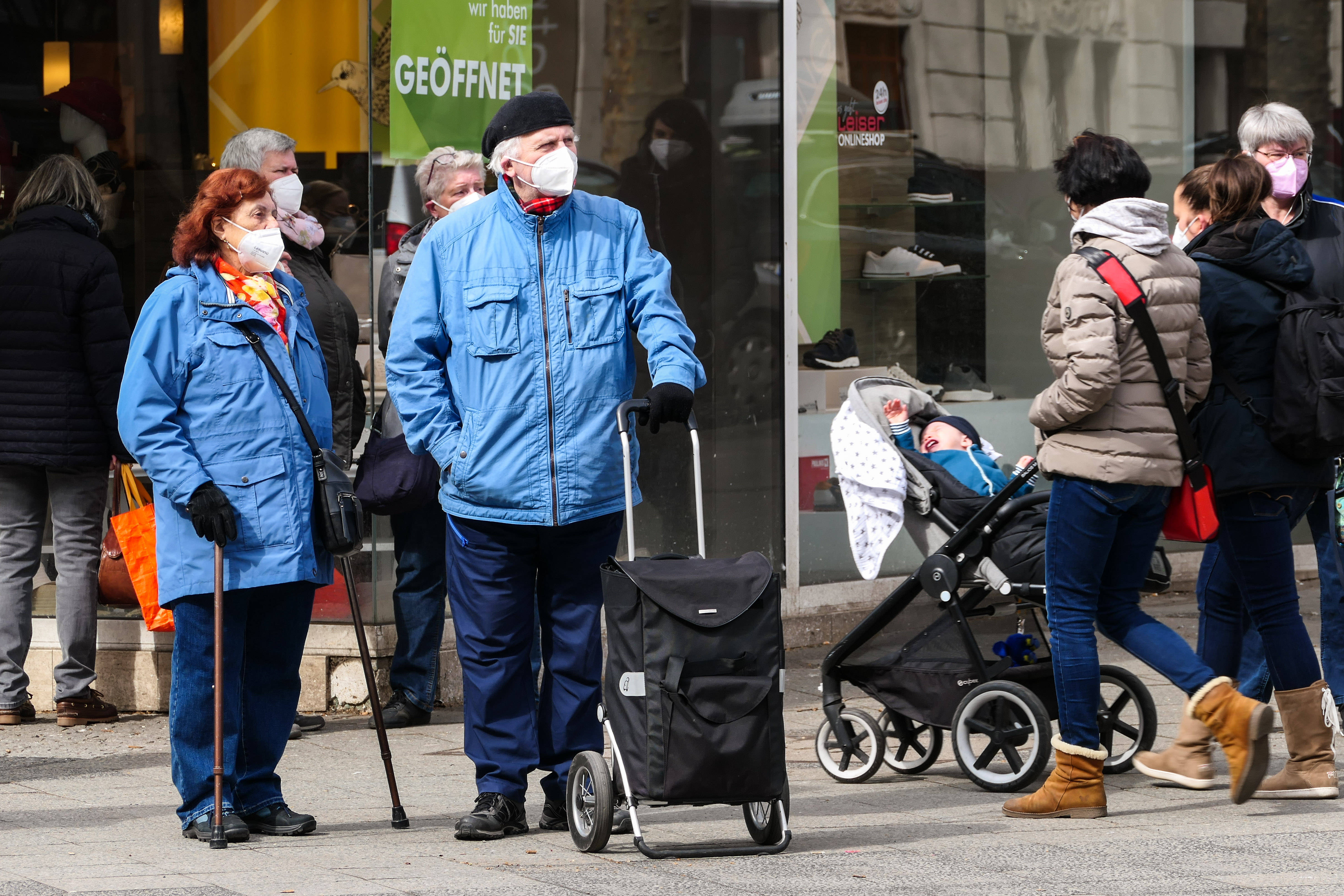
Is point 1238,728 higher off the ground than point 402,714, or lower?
higher

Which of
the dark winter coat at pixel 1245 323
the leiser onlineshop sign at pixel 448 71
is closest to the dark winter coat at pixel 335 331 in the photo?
the leiser onlineshop sign at pixel 448 71

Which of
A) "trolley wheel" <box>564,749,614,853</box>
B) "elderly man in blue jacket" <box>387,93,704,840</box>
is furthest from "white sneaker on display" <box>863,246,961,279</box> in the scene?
"trolley wheel" <box>564,749,614,853</box>

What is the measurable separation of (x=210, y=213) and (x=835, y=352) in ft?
14.0

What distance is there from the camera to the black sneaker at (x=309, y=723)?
7.25m

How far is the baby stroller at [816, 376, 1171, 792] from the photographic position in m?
5.95

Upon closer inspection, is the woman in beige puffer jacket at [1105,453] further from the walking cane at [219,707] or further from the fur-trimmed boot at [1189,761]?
the walking cane at [219,707]

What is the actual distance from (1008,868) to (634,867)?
3.23 feet

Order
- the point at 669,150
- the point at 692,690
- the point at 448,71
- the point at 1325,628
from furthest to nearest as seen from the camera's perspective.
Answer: the point at 669,150
the point at 448,71
the point at 1325,628
the point at 692,690

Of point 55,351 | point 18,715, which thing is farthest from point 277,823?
point 55,351

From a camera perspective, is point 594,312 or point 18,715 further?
point 18,715

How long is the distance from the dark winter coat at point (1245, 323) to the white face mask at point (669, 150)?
→ 3.39m

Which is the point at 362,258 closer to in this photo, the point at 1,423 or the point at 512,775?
the point at 1,423

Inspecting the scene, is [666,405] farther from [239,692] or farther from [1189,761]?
[1189,761]

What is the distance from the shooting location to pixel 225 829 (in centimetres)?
530
